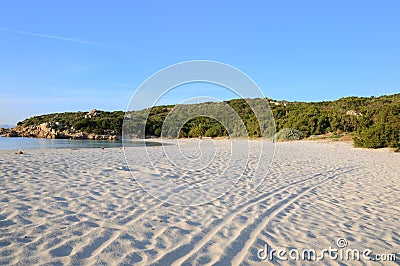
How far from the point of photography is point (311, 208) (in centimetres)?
491

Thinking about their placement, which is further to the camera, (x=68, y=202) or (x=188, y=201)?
(x=188, y=201)

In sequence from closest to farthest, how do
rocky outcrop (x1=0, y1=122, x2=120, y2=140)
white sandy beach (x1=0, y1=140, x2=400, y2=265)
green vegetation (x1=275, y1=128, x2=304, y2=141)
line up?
1. white sandy beach (x1=0, y1=140, x2=400, y2=265)
2. green vegetation (x1=275, y1=128, x2=304, y2=141)
3. rocky outcrop (x1=0, y1=122, x2=120, y2=140)

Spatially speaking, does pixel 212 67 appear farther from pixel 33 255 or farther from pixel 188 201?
pixel 33 255

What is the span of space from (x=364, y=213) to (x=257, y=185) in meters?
2.37

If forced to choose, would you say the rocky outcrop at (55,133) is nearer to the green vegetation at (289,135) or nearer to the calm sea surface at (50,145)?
the calm sea surface at (50,145)

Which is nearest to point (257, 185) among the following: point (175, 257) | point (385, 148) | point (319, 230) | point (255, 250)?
point (319, 230)
